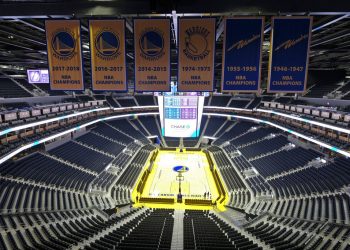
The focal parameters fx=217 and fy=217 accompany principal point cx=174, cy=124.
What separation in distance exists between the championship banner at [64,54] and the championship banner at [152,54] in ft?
6.04

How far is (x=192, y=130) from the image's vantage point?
35375 mm

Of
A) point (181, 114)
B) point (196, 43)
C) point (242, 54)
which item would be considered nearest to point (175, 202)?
point (181, 114)

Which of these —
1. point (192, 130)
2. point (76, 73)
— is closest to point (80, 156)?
point (192, 130)

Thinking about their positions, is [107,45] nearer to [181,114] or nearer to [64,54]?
[64,54]

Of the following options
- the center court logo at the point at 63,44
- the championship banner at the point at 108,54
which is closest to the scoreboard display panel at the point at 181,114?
the championship banner at the point at 108,54

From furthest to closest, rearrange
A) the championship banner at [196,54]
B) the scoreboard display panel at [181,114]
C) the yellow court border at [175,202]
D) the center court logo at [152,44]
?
the scoreboard display panel at [181,114]
the yellow court border at [175,202]
the center court logo at [152,44]
the championship banner at [196,54]

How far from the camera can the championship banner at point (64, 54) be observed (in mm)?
6574

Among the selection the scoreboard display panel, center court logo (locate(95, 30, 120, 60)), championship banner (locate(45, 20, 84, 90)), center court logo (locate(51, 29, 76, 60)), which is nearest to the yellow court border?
the scoreboard display panel

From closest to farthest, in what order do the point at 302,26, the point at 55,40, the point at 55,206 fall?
the point at 302,26 < the point at 55,40 < the point at 55,206

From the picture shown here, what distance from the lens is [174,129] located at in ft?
116

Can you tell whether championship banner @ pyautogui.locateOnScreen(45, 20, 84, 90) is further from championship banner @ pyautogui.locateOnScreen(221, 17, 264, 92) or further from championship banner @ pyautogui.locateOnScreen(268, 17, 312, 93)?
championship banner @ pyautogui.locateOnScreen(268, 17, 312, 93)

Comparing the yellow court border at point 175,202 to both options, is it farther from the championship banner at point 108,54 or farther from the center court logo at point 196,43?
the center court logo at point 196,43

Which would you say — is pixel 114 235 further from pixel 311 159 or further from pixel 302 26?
pixel 311 159

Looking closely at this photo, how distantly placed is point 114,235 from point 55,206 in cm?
599
